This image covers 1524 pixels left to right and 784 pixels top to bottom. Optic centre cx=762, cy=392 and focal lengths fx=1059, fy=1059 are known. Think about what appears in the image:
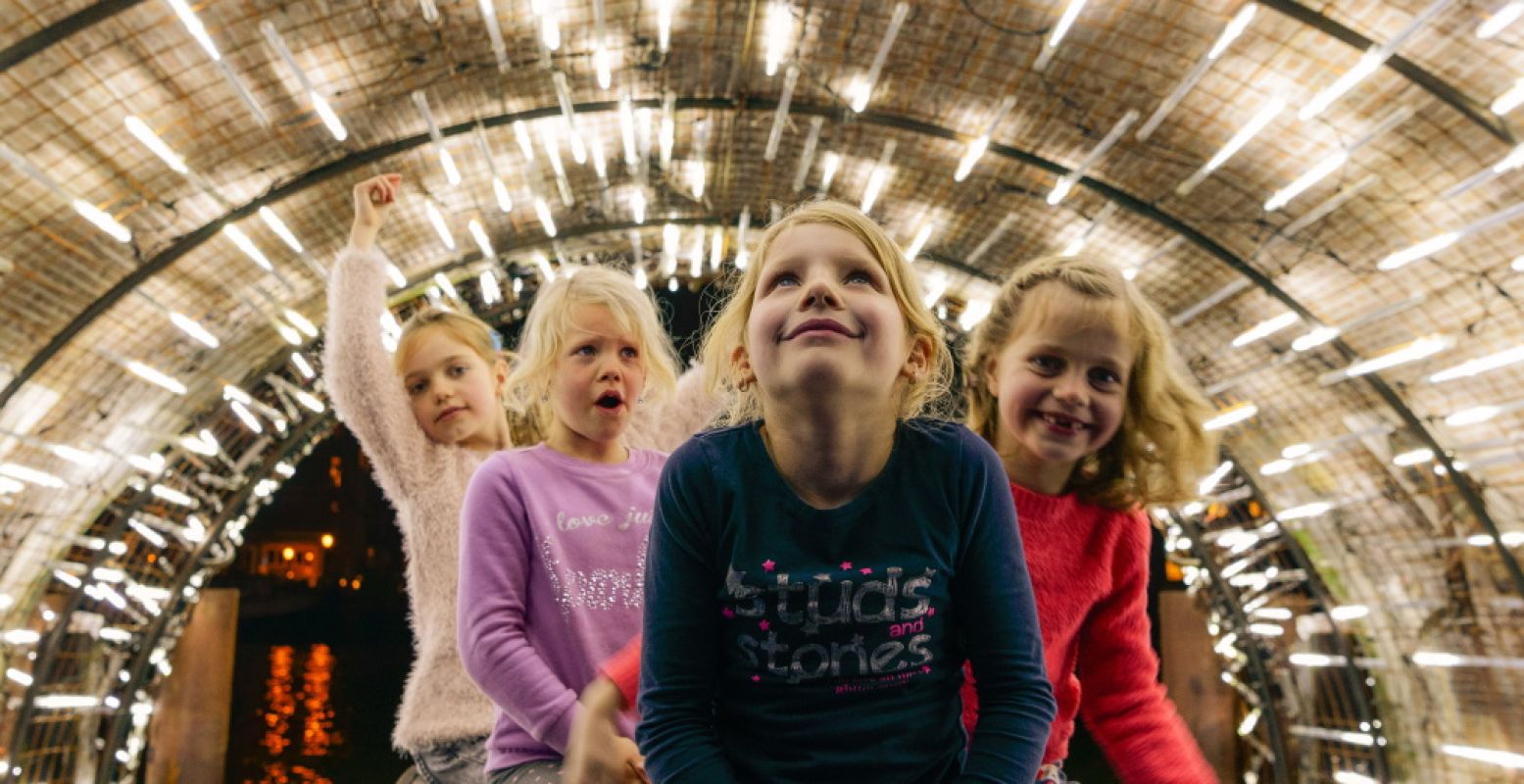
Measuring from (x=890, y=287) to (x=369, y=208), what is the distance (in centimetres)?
198

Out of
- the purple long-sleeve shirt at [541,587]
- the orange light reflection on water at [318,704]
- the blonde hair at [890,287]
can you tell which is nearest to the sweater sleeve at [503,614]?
the purple long-sleeve shirt at [541,587]

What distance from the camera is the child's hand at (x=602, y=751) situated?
1.27 m

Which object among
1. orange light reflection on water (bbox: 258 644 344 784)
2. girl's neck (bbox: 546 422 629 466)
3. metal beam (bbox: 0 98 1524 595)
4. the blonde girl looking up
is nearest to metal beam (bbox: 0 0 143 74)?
metal beam (bbox: 0 98 1524 595)

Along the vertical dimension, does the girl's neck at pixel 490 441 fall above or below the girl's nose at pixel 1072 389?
above

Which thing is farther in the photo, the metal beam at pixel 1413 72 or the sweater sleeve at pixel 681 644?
the metal beam at pixel 1413 72

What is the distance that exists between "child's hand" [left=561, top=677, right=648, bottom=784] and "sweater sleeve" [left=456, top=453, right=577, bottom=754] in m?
0.45

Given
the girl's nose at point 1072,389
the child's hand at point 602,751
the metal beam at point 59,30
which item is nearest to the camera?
the child's hand at point 602,751

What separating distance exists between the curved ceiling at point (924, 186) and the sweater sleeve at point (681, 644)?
5.36 m

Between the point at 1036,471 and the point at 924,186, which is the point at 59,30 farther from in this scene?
the point at 924,186

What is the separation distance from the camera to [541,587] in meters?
1.98

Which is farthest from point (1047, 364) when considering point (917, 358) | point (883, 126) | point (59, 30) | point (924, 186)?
point (924, 186)

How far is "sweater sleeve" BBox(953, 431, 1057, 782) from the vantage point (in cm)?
119

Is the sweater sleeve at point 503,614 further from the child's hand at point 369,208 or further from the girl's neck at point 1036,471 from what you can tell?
the child's hand at point 369,208

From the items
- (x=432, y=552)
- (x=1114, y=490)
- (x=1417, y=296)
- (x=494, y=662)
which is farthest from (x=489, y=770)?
(x=1417, y=296)
